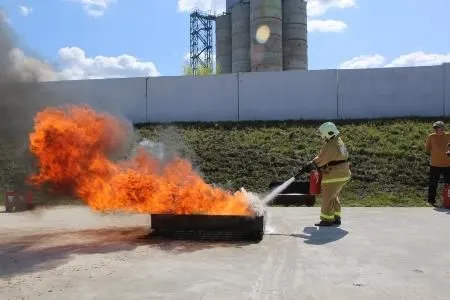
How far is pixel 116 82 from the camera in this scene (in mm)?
21250

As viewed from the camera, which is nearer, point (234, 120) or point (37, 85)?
point (37, 85)

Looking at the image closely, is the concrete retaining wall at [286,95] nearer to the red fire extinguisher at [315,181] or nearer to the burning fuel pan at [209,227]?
the red fire extinguisher at [315,181]

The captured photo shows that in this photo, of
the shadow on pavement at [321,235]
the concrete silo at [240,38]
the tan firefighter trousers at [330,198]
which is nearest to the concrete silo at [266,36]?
the concrete silo at [240,38]

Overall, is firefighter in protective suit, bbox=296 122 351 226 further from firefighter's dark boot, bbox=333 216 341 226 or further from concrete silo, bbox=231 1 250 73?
concrete silo, bbox=231 1 250 73

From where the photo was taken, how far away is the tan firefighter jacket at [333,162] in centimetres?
→ 809

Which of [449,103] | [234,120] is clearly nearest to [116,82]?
[234,120]

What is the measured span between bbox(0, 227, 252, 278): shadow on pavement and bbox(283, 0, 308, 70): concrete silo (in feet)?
123

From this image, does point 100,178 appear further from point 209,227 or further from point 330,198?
point 330,198

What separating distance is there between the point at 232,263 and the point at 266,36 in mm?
38288

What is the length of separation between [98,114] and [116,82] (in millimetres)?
13202

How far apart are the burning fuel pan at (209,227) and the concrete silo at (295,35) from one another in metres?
37.5

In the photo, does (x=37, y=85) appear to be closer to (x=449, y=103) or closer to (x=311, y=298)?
(x=311, y=298)

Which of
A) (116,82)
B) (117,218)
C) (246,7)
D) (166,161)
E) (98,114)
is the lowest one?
(117,218)

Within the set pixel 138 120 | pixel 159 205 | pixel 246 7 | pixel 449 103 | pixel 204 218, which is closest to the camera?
pixel 204 218
